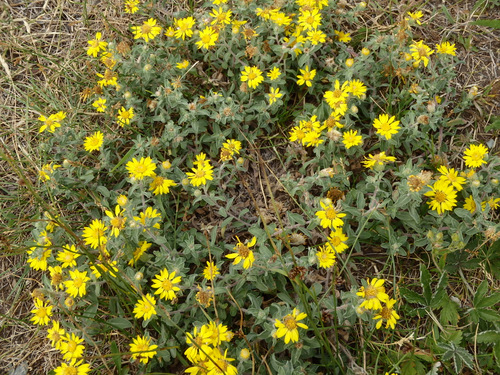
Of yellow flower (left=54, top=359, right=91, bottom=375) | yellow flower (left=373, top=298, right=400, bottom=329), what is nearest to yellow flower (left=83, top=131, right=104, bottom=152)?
yellow flower (left=54, top=359, right=91, bottom=375)

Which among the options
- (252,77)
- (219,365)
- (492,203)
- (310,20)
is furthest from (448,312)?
(310,20)

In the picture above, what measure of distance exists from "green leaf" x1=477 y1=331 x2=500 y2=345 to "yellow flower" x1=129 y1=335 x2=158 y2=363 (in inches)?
87.2

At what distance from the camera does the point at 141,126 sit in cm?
379

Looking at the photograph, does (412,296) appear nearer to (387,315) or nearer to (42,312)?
(387,315)

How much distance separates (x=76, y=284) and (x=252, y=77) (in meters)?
2.22

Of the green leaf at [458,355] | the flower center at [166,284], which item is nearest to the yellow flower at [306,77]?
the flower center at [166,284]

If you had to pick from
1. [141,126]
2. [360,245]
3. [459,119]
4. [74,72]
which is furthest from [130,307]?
[459,119]

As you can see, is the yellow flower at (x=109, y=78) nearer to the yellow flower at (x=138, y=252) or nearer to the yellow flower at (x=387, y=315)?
the yellow flower at (x=138, y=252)

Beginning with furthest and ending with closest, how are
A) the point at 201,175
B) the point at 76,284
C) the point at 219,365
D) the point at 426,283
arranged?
the point at 201,175, the point at 76,284, the point at 426,283, the point at 219,365

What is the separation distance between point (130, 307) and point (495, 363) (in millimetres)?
2703

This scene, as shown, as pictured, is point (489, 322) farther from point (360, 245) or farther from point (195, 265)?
point (195, 265)

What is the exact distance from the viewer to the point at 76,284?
2.96 m

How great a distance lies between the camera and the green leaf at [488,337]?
2713mm

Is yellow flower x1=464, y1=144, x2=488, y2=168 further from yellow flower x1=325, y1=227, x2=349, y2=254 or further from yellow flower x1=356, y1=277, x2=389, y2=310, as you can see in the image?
yellow flower x1=356, y1=277, x2=389, y2=310
